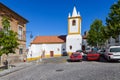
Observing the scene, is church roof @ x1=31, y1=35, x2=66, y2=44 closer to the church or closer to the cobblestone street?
the church

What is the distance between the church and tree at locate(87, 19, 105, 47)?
4017 millimetres

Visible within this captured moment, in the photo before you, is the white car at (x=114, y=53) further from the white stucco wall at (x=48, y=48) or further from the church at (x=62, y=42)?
the white stucco wall at (x=48, y=48)

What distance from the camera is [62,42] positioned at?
48188 millimetres

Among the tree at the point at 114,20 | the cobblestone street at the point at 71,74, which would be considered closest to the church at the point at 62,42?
the tree at the point at 114,20

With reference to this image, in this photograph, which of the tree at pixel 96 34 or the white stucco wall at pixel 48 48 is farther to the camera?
the white stucco wall at pixel 48 48

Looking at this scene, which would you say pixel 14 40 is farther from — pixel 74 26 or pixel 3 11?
pixel 74 26

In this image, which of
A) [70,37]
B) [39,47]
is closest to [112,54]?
[70,37]

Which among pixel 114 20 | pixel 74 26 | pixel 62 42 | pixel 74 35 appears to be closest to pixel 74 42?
pixel 74 35

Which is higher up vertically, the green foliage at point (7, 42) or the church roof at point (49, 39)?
the church roof at point (49, 39)

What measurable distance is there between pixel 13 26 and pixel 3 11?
11.5 feet

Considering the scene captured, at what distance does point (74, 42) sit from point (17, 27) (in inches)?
957

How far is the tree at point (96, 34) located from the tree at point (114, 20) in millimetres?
15467

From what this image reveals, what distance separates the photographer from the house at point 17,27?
19992mm

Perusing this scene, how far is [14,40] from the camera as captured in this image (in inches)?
640
